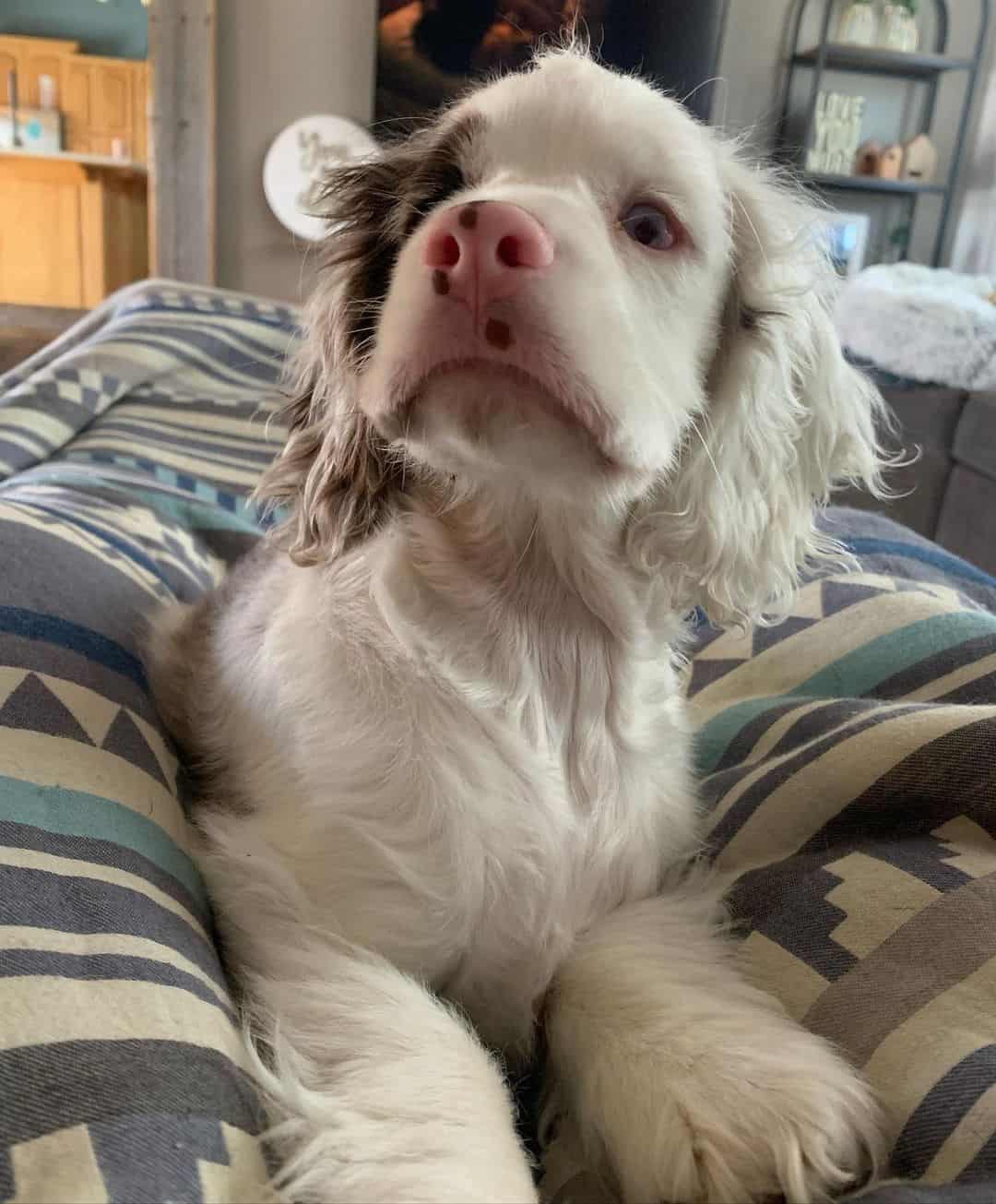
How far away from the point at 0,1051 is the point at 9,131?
9178 millimetres

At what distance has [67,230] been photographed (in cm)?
802

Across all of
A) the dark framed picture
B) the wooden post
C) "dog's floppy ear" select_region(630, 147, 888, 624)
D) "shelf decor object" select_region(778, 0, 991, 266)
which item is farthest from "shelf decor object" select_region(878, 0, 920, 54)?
"dog's floppy ear" select_region(630, 147, 888, 624)

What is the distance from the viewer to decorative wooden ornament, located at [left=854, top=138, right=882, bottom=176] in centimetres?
509

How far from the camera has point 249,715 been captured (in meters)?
1.00

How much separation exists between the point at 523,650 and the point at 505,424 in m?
0.23

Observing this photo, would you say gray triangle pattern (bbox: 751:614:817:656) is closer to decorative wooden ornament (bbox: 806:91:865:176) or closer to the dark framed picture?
the dark framed picture

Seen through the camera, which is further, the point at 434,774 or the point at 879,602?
the point at 879,602

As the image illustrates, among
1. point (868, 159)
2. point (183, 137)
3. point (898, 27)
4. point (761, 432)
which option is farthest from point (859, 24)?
point (761, 432)

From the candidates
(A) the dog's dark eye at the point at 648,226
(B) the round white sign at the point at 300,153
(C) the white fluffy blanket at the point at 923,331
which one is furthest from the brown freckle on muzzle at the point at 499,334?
(B) the round white sign at the point at 300,153

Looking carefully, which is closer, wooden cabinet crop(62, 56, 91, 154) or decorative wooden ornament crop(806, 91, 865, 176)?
decorative wooden ornament crop(806, 91, 865, 176)

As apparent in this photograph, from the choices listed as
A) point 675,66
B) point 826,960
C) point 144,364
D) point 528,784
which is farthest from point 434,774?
point 675,66

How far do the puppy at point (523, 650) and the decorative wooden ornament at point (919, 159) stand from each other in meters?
4.68

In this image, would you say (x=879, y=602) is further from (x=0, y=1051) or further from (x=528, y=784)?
(x=0, y=1051)

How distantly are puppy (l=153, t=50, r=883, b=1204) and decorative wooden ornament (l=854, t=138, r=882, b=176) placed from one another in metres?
4.62
